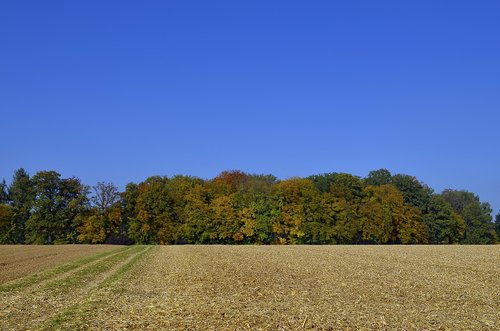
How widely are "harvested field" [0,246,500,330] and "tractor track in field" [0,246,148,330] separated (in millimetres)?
35

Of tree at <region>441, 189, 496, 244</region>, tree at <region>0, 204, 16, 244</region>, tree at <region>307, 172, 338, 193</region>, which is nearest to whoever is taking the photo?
tree at <region>0, 204, 16, 244</region>

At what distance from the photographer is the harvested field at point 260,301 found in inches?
535

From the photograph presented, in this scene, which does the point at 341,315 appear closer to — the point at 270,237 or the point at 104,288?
the point at 104,288

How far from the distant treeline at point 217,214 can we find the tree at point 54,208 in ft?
0.64

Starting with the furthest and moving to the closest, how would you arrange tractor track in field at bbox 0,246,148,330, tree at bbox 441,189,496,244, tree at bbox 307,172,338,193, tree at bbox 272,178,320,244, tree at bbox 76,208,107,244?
tree at bbox 441,189,496,244, tree at bbox 307,172,338,193, tree at bbox 76,208,107,244, tree at bbox 272,178,320,244, tractor track in field at bbox 0,246,148,330

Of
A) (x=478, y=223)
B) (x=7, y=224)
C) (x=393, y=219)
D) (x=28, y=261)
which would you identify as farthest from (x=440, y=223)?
(x=7, y=224)

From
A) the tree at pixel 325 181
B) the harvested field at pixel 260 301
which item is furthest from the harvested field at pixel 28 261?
the tree at pixel 325 181

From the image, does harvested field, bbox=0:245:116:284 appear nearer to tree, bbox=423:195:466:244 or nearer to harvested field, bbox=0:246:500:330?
harvested field, bbox=0:246:500:330

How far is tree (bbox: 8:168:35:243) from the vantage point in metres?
99.2

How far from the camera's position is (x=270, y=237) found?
9344 cm

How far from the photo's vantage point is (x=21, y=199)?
103m

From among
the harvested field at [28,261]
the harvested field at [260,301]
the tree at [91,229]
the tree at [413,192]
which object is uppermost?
the tree at [413,192]

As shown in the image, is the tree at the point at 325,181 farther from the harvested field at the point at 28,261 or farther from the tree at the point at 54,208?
the harvested field at the point at 28,261

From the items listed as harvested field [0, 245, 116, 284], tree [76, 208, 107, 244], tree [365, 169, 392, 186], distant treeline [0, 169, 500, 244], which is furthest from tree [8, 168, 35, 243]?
tree [365, 169, 392, 186]
